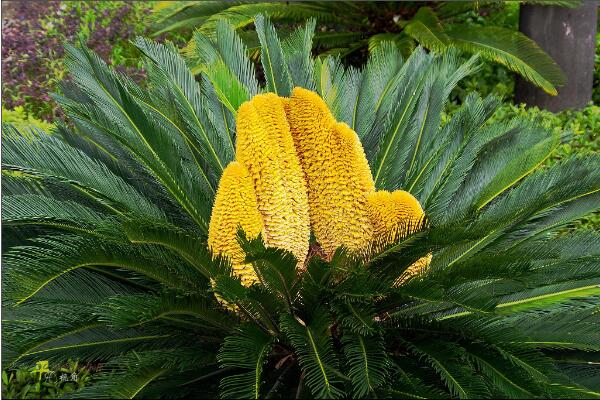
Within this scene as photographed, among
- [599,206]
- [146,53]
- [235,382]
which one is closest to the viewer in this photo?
[235,382]

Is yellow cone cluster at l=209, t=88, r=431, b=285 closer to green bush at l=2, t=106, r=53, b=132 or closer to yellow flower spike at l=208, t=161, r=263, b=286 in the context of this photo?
yellow flower spike at l=208, t=161, r=263, b=286

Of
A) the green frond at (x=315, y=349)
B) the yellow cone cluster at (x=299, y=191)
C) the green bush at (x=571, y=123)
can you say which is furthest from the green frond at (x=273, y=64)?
the green bush at (x=571, y=123)

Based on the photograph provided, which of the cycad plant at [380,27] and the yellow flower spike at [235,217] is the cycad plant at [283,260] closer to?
the yellow flower spike at [235,217]

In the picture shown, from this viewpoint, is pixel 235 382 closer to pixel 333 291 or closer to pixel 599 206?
pixel 333 291

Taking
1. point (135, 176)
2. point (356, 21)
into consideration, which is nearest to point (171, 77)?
point (135, 176)

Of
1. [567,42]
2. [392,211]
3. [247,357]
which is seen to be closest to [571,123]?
[567,42]

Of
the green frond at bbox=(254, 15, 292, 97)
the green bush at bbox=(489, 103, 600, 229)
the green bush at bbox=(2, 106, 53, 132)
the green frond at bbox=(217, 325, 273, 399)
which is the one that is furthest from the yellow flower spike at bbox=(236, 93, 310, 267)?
the green bush at bbox=(2, 106, 53, 132)
